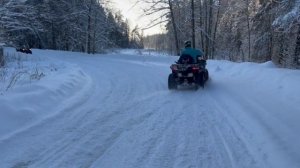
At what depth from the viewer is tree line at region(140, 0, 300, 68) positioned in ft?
69.1

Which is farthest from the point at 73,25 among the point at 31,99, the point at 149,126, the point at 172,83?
the point at 149,126

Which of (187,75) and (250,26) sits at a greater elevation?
(250,26)

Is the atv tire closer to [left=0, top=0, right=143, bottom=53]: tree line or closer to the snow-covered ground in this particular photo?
the snow-covered ground

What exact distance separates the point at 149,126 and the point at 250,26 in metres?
36.4

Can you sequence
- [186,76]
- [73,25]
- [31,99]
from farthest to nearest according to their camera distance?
[73,25]
[186,76]
[31,99]

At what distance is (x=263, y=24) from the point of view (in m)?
34.2

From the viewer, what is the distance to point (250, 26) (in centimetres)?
4200

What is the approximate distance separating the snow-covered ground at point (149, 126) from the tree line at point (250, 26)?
8.61m

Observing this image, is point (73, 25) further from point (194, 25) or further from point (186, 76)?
point (186, 76)

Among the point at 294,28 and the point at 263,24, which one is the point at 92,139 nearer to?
the point at 294,28

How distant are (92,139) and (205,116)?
2962mm

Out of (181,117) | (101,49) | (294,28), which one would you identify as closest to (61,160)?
(181,117)

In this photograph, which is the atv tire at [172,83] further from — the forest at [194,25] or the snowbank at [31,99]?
the forest at [194,25]

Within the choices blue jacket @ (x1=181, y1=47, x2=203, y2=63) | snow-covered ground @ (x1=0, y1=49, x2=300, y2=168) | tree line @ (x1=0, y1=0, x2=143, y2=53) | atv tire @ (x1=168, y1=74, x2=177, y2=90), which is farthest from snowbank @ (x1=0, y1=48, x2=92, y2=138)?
tree line @ (x1=0, y1=0, x2=143, y2=53)
